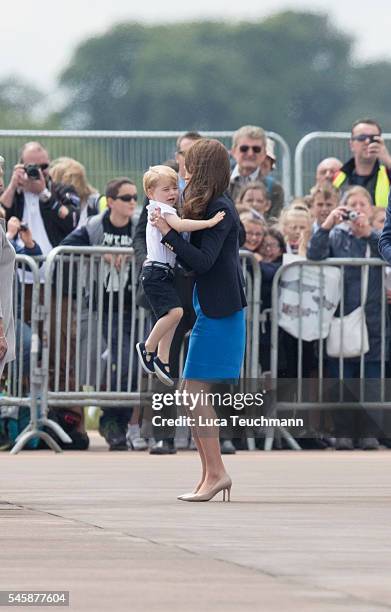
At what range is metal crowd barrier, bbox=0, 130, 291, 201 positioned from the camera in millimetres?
A: 18984

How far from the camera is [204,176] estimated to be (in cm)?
1115

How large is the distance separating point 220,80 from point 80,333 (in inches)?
3443

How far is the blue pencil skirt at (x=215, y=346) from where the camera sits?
1109cm

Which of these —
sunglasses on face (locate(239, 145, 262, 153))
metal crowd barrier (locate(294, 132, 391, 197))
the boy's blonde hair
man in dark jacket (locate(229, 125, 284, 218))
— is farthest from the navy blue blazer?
metal crowd barrier (locate(294, 132, 391, 197))

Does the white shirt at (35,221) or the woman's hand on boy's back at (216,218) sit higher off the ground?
the white shirt at (35,221)

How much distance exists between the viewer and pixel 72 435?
54.4 feet

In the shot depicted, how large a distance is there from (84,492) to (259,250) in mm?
5237

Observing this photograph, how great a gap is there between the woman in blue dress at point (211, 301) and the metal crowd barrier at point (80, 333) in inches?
198

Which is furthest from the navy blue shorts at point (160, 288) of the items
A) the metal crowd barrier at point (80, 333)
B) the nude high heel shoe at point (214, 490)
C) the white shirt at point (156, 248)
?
the metal crowd barrier at point (80, 333)

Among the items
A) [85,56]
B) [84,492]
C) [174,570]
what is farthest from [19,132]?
[85,56]

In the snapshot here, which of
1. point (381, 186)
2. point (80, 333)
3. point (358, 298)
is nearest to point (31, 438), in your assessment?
point (80, 333)

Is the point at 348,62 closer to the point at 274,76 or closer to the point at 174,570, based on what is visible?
the point at 274,76

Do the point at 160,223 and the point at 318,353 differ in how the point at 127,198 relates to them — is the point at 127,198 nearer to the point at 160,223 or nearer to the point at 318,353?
the point at 318,353

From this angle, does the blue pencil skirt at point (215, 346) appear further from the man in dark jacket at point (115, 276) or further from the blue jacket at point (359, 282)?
the blue jacket at point (359, 282)
